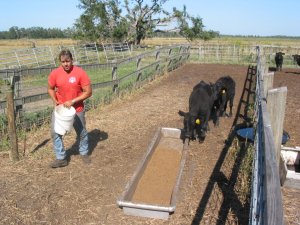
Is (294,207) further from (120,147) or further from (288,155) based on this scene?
(120,147)

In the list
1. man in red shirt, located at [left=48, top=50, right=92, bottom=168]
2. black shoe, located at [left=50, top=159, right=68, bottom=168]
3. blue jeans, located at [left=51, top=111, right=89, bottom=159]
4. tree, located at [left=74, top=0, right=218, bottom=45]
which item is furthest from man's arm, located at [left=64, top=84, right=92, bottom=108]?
tree, located at [left=74, top=0, right=218, bottom=45]

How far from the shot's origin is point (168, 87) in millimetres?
12672

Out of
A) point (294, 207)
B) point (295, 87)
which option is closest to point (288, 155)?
point (294, 207)

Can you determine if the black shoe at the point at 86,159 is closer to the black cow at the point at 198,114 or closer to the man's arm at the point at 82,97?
the man's arm at the point at 82,97

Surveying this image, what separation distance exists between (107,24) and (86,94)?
128 ft

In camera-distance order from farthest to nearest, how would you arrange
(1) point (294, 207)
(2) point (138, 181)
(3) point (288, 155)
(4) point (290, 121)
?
(4) point (290, 121)
(3) point (288, 155)
(2) point (138, 181)
(1) point (294, 207)

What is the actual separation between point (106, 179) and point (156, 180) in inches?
28.6

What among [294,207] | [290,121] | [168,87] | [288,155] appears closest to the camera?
[294,207]

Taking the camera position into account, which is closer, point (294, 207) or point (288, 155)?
point (294, 207)

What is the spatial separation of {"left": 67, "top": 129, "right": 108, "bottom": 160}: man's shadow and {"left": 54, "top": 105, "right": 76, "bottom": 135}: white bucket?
963mm

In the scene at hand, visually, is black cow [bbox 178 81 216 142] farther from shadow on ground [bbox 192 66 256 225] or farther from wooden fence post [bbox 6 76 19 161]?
wooden fence post [bbox 6 76 19 161]

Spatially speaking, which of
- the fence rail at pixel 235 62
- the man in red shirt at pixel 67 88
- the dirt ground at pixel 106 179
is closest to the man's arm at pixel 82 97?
the man in red shirt at pixel 67 88

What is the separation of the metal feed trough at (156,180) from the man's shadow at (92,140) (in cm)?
116

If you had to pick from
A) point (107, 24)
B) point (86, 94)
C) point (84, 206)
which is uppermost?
point (107, 24)
